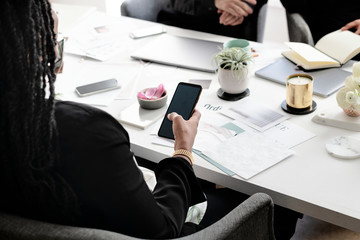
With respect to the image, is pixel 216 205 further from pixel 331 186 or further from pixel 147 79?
pixel 147 79

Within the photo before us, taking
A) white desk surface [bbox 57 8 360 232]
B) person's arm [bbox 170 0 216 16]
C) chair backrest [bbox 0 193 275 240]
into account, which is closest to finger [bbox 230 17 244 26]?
person's arm [bbox 170 0 216 16]

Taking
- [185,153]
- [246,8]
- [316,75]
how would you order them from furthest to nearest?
1. [246,8]
2. [316,75]
3. [185,153]

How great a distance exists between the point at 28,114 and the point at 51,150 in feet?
0.28

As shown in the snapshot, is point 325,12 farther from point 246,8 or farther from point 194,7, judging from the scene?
point 194,7

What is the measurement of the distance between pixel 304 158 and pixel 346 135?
0.20 metres

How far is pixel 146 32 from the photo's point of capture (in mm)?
2314

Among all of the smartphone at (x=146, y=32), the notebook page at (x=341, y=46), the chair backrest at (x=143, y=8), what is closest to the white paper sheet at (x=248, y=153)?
the notebook page at (x=341, y=46)

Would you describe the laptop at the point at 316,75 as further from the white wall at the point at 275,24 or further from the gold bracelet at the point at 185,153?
the white wall at the point at 275,24

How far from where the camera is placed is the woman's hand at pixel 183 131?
1399mm

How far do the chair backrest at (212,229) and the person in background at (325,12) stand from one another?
1606mm

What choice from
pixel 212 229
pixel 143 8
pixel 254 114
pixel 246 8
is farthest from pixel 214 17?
pixel 212 229

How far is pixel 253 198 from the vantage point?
3.89 ft

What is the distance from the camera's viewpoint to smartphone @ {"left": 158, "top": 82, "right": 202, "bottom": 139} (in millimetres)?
1551

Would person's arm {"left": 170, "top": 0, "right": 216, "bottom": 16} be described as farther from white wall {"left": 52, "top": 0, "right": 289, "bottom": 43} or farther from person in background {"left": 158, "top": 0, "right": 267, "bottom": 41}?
Answer: white wall {"left": 52, "top": 0, "right": 289, "bottom": 43}
